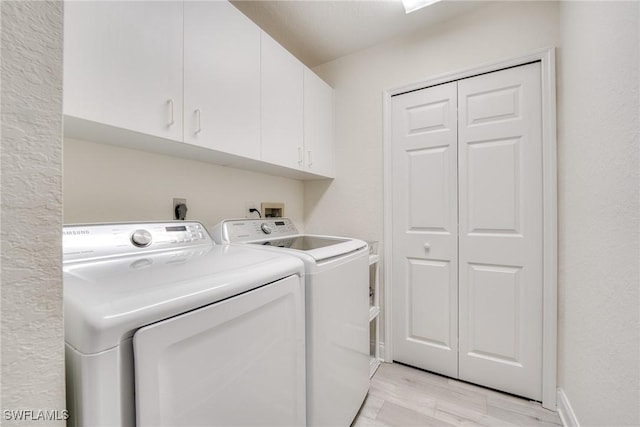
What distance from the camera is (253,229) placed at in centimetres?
156

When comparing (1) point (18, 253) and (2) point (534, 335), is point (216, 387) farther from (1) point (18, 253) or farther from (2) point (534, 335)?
(2) point (534, 335)

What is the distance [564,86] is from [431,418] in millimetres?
2007

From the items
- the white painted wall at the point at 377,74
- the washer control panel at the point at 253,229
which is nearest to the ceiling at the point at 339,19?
the white painted wall at the point at 377,74

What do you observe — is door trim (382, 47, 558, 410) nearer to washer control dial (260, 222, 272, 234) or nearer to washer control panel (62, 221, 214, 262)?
washer control dial (260, 222, 272, 234)

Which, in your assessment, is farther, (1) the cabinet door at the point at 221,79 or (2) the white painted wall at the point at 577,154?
(1) the cabinet door at the point at 221,79

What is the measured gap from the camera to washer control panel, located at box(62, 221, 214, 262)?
2.86 feet

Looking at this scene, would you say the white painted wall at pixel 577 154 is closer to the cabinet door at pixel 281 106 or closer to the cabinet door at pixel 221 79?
the cabinet door at pixel 281 106

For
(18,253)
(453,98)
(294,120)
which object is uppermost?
(453,98)

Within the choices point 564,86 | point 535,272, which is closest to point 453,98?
point 564,86

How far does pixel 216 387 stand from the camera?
2.12ft

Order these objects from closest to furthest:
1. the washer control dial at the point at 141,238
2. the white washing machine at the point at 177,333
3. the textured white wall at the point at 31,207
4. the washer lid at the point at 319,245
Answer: the textured white wall at the point at 31,207, the white washing machine at the point at 177,333, the washer control dial at the point at 141,238, the washer lid at the point at 319,245

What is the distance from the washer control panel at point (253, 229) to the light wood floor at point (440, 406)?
1169 mm

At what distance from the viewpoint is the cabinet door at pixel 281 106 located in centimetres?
153

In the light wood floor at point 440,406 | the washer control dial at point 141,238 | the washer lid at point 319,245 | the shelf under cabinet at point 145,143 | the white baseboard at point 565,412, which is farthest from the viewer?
the light wood floor at point 440,406
